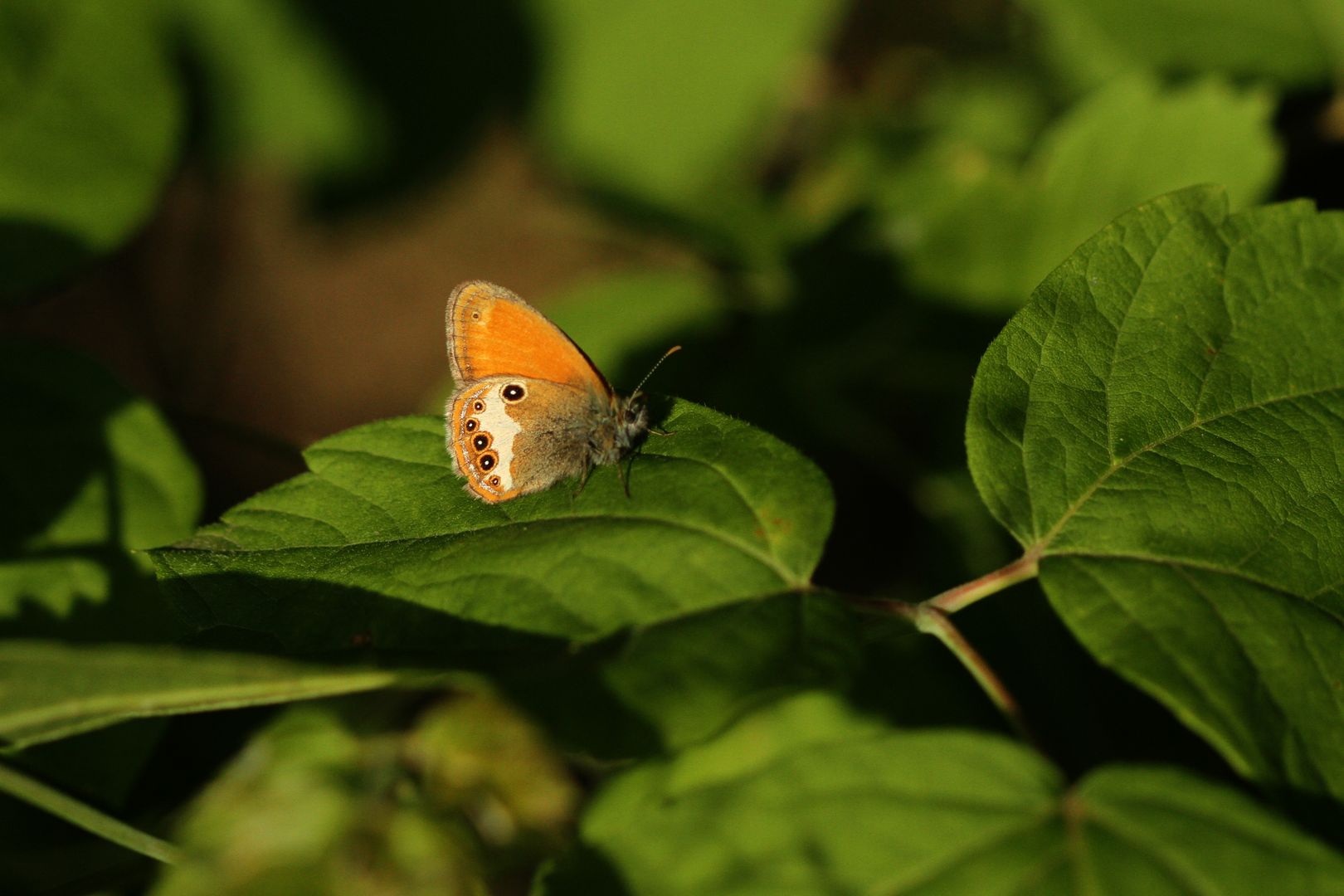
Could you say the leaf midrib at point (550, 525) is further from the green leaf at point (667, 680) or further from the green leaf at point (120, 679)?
the green leaf at point (120, 679)

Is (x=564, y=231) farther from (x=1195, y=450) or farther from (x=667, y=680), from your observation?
(x=667, y=680)

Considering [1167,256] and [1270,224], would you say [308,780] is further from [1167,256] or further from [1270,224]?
[1270,224]

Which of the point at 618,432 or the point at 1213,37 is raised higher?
the point at 1213,37

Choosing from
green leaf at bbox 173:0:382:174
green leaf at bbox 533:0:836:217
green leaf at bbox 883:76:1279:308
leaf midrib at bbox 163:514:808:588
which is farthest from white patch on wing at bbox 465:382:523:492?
green leaf at bbox 173:0:382:174

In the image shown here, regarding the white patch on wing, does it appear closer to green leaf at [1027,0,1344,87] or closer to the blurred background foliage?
the blurred background foliage

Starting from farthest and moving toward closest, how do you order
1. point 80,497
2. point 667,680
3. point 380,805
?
point 380,805 → point 80,497 → point 667,680

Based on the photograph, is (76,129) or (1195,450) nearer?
(1195,450)

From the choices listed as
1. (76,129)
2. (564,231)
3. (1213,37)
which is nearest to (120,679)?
(76,129)

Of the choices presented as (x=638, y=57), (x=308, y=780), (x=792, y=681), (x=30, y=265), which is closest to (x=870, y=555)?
(x=308, y=780)
